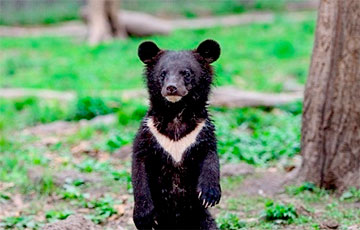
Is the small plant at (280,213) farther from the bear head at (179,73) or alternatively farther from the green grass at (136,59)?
the green grass at (136,59)

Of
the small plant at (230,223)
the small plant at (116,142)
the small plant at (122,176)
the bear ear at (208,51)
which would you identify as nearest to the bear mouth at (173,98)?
the bear ear at (208,51)

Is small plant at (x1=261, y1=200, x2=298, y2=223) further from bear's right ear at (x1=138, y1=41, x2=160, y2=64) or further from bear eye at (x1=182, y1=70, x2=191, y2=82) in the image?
bear's right ear at (x1=138, y1=41, x2=160, y2=64)

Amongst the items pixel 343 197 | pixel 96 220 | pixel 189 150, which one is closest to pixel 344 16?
pixel 343 197

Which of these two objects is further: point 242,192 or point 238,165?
point 238,165

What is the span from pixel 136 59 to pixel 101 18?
4.24m

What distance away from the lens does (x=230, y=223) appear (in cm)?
577

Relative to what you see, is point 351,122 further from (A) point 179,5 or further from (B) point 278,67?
(A) point 179,5

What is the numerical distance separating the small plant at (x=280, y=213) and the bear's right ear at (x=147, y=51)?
61.6 inches

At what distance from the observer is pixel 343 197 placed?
6.22 m

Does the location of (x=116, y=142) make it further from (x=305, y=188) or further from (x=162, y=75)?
(x=162, y=75)

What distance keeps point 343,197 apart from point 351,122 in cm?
62

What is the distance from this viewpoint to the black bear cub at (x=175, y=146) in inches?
194

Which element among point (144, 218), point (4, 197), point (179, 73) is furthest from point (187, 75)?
point (4, 197)

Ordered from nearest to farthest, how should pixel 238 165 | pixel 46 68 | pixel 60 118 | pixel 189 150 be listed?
pixel 189 150 → pixel 238 165 → pixel 60 118 → pixel 46 68
